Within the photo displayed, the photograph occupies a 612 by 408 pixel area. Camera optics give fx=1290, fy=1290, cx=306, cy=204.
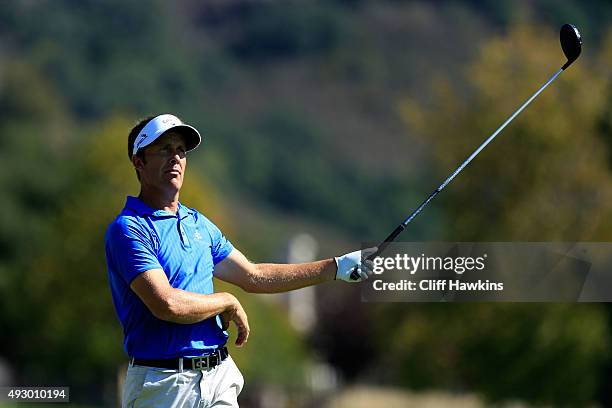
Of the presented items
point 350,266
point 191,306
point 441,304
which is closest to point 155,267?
point 191,306

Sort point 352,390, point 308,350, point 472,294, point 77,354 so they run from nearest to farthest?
point 472,294
point 77,354
point 352,390
point 308,350

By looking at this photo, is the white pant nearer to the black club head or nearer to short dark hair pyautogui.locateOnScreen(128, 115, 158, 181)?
short dark hair pyautogui.locateOnScreen(128, 115, 158, 181)

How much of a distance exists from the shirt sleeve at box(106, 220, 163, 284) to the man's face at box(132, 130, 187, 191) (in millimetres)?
312

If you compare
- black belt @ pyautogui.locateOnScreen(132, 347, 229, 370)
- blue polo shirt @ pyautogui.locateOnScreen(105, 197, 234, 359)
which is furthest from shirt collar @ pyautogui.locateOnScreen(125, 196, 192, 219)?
A: black belt @ pyautogui.locateOnScreen(132, 347, 229, 370)

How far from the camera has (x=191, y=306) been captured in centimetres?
621

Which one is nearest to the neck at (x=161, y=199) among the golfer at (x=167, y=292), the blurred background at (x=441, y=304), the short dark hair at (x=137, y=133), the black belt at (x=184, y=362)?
the golfer at (x=167, y=292)

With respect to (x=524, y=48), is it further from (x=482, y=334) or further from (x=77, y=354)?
(x=77, y=354)

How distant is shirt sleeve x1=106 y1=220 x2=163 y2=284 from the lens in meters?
6.20

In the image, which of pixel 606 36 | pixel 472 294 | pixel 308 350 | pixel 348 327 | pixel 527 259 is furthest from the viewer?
pixel 308 350

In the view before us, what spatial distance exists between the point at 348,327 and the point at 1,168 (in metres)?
18.8

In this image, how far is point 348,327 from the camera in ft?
202

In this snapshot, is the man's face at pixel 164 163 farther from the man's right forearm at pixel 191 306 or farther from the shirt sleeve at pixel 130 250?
the man's right forearm at pixel 191 306

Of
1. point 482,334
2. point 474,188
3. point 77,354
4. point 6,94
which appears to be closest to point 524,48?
point 474,188

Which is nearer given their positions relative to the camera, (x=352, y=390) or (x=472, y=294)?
(x=472, y=294)
